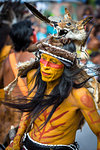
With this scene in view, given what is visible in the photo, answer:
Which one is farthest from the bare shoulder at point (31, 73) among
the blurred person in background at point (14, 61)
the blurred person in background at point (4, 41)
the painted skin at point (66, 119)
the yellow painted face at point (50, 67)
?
the blurred person in background at point (4, 41)

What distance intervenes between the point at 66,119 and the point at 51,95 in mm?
262

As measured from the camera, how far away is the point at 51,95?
2.21m

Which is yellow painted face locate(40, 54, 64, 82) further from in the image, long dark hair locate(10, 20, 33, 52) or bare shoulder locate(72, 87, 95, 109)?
long dark hair locate(10, 20, 33, 52)

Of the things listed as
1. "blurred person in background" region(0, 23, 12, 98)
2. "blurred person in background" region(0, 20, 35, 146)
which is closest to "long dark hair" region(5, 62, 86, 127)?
"blurred person in background" region(0, 20, 35, 146)

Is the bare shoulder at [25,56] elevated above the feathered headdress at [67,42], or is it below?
below

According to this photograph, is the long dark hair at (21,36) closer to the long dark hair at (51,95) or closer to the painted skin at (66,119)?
the long dark hair at (51,95)

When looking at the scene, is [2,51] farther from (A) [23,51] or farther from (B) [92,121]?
(B) [92,121]

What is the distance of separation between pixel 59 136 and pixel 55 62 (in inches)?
27.5

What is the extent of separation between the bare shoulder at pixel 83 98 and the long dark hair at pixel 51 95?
0.22ft

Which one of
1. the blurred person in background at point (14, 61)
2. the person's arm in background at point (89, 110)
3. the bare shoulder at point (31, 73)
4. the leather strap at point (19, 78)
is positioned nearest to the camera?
the person's arm in background at point (89, 110)

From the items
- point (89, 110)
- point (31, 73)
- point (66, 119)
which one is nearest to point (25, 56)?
point (31, 73)

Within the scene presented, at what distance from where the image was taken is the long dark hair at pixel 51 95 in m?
2.17

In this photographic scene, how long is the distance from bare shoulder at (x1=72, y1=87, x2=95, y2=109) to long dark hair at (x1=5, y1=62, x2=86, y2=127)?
0.07 meters

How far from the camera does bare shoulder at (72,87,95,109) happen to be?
2045 mm
